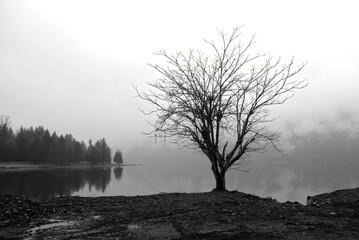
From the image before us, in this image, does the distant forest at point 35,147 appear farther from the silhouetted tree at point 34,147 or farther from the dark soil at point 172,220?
the dark soil at point 172,220

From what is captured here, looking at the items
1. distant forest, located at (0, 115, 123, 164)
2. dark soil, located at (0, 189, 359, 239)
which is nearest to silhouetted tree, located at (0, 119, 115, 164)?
distant forest, located at (0, 115, 123, 164)

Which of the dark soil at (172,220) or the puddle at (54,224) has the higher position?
the dark soil at (172,220)

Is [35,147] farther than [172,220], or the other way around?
[35,147]

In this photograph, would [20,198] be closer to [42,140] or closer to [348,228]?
[348,228]

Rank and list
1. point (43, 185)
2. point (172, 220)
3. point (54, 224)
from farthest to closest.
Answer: point (43, 185) → point (54, 224) → point (172, 220)

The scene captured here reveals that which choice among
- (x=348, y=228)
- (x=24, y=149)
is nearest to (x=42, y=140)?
(x=24, y=149)

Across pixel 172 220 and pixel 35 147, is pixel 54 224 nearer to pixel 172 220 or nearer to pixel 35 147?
pixel 172 220

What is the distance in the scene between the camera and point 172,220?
735cm

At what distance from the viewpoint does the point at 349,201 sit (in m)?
9.77

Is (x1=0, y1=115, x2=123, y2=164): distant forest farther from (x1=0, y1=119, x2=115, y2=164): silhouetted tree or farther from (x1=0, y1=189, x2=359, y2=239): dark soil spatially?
(x1=0, y1=189, x2=359, y2=239): dark soil

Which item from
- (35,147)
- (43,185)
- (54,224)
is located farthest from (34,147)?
(54,224)

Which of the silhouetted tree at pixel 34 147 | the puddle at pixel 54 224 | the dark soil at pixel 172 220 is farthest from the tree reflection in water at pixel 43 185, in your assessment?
the silhouetted tree at pixel 34 147

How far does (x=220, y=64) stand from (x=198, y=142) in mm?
3636

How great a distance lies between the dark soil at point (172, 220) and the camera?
6070 millimetres
